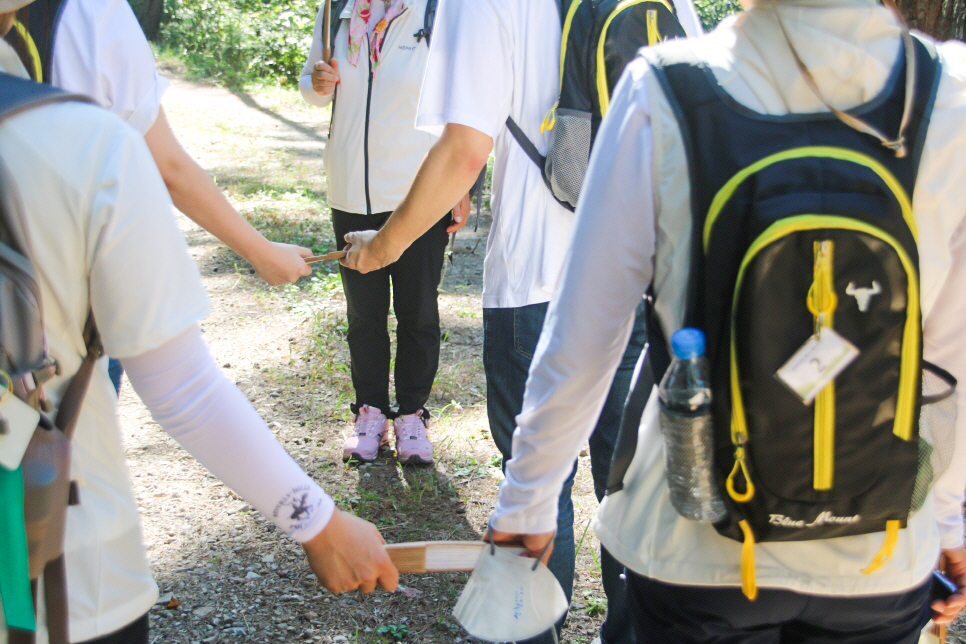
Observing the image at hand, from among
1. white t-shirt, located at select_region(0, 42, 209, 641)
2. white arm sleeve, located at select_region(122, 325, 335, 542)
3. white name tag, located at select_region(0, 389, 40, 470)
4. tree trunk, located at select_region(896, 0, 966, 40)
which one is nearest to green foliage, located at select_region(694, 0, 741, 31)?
tree trunk, located at select_region(896, 0, 966, 40)

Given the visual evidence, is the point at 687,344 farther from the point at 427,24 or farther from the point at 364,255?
the point at 427,24

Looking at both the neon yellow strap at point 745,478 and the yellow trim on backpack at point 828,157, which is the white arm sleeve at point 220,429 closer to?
the neon yellow strap at point 745,478

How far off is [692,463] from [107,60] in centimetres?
145

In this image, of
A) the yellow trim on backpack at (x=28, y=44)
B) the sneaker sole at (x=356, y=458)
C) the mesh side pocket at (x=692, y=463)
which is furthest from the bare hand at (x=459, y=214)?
the mesh side pocket at (x=692, y=463)

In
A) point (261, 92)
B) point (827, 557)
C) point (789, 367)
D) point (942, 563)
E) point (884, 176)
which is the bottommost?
point (261, 92)

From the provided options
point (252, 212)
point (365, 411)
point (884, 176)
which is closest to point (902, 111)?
point (884, 176)

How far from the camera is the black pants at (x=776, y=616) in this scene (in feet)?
4.23

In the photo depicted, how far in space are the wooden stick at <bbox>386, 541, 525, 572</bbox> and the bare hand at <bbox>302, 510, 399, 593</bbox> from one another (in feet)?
0.45

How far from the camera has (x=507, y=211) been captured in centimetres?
225

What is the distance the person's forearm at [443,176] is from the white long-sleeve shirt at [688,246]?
84 centimetres

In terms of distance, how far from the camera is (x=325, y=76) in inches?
144

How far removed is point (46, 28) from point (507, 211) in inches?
44.4

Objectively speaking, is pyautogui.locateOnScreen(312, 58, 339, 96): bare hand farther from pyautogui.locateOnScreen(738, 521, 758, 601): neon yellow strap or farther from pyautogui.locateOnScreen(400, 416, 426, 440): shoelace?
pyautogui.locateOnScreen(738, 521, 758, 601): neon yellow strap

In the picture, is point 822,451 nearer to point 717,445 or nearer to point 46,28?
point 717,445
